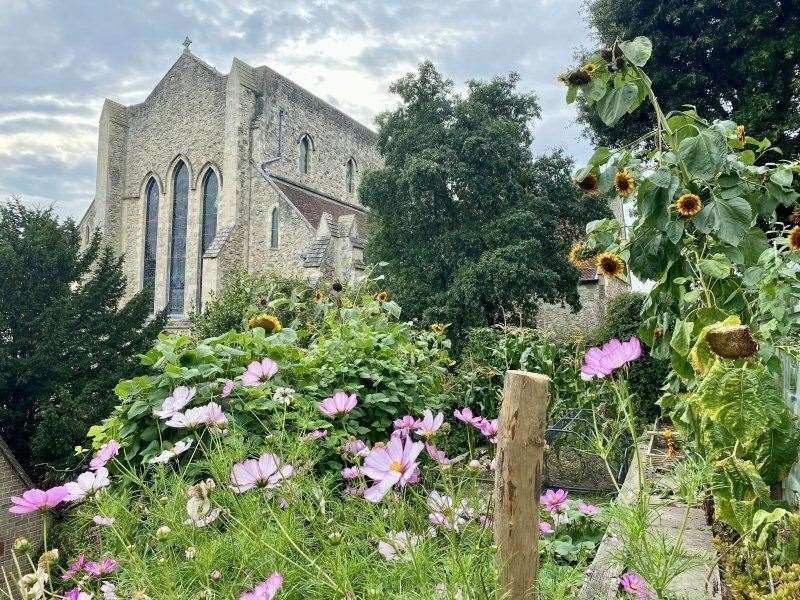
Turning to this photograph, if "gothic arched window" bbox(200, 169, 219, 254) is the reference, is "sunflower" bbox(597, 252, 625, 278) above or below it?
below

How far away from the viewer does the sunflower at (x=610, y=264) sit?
2639 millimetres

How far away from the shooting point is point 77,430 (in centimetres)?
1109

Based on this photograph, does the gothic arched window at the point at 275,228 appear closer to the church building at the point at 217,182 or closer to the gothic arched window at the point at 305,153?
the church building at the point at 217,182

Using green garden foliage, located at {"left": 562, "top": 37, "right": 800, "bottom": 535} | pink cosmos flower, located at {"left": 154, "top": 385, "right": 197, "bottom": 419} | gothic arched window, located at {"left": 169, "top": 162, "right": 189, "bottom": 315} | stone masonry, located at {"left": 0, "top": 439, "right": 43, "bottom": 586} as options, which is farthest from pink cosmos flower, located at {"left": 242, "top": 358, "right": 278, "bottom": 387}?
gothic arched window, located at {"left": 169, "top": 162, "right": 189, "bottom": 315}

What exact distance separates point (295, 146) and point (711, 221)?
66.7 feet

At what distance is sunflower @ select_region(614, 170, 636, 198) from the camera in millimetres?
2566

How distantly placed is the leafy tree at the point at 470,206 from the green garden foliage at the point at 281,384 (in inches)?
416

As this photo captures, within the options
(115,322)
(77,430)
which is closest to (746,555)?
(77,430)

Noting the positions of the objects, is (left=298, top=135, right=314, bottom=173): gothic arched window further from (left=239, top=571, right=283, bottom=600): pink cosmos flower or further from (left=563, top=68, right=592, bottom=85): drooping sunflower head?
(left=239, top=571, right=283, bottom=600): pink cosmos flower

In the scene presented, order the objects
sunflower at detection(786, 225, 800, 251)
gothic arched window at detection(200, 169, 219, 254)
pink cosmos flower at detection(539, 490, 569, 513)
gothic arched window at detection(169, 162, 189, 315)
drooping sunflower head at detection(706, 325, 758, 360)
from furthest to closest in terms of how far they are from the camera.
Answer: gothic arched window at detection(169, 162, 189, 315), gothic arched window at detection(200, 169, 219, 254), sunflower at detection(786, 225, 800, 251), pink cosmos flower at detection(539, 490, 569, 513), drooping sunflower head at detection(706, 325, 758, 360)

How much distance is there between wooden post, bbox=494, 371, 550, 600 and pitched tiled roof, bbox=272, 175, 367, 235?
16.0 m

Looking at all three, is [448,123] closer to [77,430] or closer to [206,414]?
[77,430]

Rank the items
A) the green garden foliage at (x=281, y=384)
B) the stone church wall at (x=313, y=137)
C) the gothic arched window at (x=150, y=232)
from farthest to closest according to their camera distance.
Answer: the gothic arched window at (x=150, y=232) → the stone church wall at (x=313, y=137) → the green garden foliage at (x=281, y=384)

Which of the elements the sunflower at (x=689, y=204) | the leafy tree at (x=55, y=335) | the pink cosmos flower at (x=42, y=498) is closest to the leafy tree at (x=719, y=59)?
the sunflower at (x=689, y=204)
